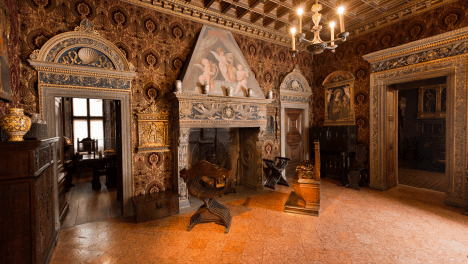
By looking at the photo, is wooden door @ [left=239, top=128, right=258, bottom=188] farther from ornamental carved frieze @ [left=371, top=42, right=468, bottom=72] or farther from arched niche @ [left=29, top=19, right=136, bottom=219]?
ornamental carved frieze @ [left=371, top=42, right=468, bottom=72]

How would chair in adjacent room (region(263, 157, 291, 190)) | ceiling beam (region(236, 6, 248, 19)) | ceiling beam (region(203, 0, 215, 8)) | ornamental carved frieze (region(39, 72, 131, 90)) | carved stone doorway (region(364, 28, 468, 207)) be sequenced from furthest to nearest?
chair in adjacent room (region(263, 157, 291, 190))
ceiling beam (region(236, 6, 248, 19))
ceiling beam (region(203, 0, 215, 8))
carved stone doorway (region(364, 28, 468, 207))
ornamental carved frieze (region(39, 72, 131, 90))

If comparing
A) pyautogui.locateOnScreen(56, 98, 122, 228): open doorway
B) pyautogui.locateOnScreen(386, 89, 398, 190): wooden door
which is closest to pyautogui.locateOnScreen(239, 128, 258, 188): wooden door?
pyautogui.locateOnScreen(56, 98, 122, 228): open doorway

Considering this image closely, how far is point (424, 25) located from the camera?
4.64 meters

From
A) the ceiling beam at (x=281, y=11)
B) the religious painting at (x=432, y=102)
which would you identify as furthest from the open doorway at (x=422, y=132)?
the ceiling beam at (x=281, y=11)

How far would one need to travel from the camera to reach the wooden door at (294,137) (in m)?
6.54

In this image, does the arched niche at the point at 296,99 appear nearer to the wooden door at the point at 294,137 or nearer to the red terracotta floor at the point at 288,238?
the wooden door at the point at 294,137

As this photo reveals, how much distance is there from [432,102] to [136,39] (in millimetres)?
10724

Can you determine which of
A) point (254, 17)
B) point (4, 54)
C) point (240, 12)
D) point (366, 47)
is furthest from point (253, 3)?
point (4, 54)

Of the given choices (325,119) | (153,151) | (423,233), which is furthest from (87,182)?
(423,233)

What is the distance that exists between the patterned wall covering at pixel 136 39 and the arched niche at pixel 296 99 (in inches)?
125

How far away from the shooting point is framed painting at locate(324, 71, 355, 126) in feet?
19.8

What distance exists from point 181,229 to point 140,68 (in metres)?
3.26

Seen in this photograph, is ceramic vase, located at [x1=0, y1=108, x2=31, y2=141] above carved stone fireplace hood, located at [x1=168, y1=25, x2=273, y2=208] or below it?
below

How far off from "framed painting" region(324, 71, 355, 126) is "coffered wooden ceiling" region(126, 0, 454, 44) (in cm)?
147
